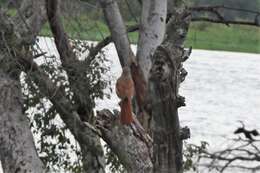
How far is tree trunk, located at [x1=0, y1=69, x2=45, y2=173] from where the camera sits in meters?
6.00

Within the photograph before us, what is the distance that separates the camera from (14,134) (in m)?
6.09

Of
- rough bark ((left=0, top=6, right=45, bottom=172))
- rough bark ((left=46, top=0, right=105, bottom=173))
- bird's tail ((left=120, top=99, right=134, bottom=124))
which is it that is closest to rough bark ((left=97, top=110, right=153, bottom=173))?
bird's tail ((left=120, top=99, right=134, bottom=124))

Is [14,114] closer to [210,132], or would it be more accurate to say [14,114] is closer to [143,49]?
[143,49]

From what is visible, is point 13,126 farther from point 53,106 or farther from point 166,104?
point 166,104

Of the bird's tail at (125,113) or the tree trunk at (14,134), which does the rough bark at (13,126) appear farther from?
the bird's tail at (125,113)

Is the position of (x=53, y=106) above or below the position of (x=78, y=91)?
below

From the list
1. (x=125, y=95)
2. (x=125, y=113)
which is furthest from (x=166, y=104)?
(x=125, y=95)

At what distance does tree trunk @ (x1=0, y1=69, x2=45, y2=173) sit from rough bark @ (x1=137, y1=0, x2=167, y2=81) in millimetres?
999

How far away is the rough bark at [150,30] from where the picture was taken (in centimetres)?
643

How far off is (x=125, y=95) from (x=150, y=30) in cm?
132

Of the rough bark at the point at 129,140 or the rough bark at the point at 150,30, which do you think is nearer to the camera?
the rough bark at the point at 129,140

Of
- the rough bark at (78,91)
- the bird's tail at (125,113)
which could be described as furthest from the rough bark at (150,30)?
the bird's tail at (125,113)

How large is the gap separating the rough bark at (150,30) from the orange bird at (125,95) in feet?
2.78

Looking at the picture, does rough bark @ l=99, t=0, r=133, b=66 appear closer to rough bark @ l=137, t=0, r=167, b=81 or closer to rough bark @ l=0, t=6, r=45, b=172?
rough bark @ l=137, t=0, r=167, b=81
